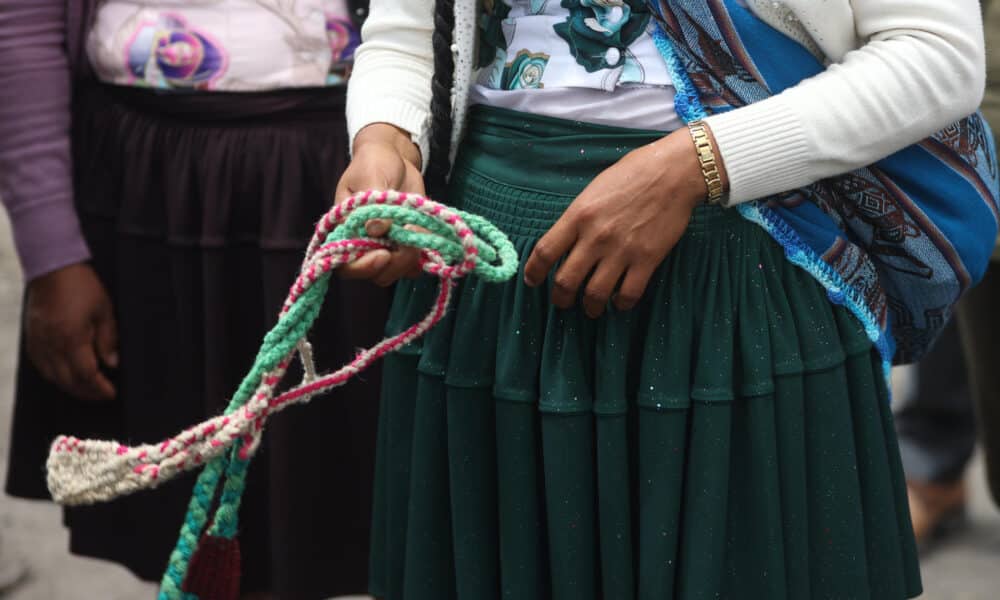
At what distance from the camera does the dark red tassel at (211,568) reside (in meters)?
1.09

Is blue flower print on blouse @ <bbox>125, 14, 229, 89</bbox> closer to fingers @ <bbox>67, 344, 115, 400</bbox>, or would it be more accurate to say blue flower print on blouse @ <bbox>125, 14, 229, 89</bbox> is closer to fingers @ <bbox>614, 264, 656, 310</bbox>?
fingers @ <bbox>67, 344, 115, 400</bbox>

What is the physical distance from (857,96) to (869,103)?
0.01 m

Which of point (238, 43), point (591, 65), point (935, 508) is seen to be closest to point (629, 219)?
point (591, 65)

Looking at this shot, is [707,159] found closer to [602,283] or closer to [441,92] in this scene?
[602,283]

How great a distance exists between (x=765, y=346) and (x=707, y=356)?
0.19 feet

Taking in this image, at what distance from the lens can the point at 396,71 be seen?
4.09ft

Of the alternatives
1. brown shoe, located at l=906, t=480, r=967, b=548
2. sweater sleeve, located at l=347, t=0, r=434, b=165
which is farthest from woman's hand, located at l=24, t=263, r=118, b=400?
brown shoe, located at l=906, t=480, r=967, b=548

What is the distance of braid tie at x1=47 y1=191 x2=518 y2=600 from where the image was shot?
0.96 meters

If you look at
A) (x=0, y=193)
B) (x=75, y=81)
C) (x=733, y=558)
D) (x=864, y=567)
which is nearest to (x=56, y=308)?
(x=0, y=193)

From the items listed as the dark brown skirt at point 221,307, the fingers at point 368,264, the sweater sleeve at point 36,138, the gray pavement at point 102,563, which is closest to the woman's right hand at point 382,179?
the fingers at point 368,264

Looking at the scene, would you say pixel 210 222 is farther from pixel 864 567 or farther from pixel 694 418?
pixel 864 567

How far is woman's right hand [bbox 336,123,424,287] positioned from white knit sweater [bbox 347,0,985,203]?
0.31 meters

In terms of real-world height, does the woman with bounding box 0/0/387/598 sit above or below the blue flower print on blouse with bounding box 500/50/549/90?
below

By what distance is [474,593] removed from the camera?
118 cm
